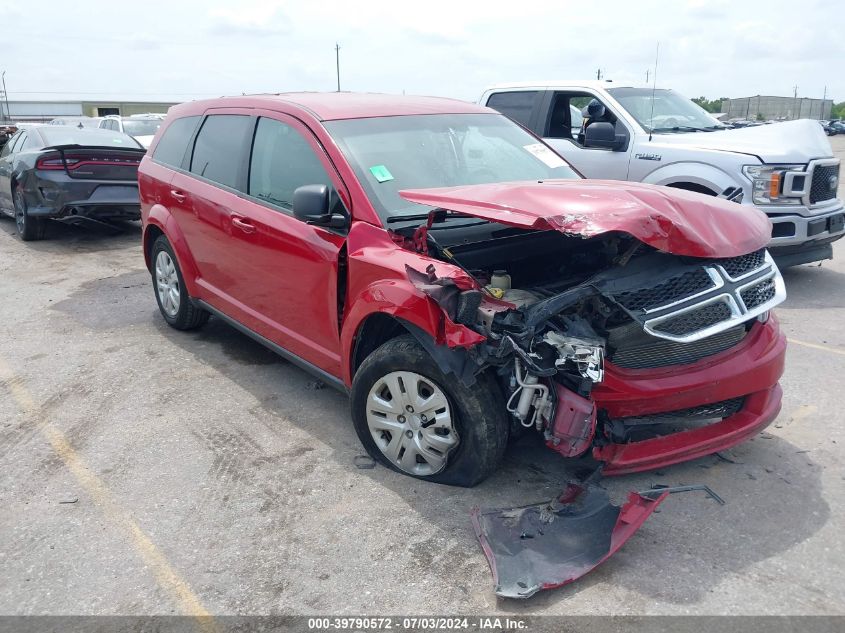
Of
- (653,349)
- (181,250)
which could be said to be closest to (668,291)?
(653,349)

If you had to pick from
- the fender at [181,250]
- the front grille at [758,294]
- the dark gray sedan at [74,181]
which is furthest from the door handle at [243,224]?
Answer: the dark gray sedan at [74,181]

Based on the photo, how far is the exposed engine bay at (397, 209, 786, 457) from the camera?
9.70 ft

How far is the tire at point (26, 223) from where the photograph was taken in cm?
1016

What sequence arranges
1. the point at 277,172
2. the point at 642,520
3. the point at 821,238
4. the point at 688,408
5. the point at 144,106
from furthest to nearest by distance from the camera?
the point at 144,106 < the point at 821,238 < the point at 277,172 < the point at 688,408 < the point at 642,520

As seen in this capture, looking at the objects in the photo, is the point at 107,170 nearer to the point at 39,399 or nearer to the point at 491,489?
the point at 39,399

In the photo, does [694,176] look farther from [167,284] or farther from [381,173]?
[167,284]

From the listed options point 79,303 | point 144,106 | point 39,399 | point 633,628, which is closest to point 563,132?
point 79,303

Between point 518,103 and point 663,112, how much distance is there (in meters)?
1.61

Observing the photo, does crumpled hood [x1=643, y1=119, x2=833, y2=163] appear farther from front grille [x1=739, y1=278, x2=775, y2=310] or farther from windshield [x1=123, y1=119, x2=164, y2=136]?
windshield [x1=123, y1=119, x2=164, y2=136]

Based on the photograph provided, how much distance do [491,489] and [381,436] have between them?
2.00 ft

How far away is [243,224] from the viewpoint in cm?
452

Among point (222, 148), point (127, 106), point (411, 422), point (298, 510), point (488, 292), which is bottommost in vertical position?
point (298, 510)

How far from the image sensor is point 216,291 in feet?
16.9

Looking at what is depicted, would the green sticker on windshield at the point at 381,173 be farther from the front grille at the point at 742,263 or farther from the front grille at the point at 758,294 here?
the front grille at the point at 758,294
